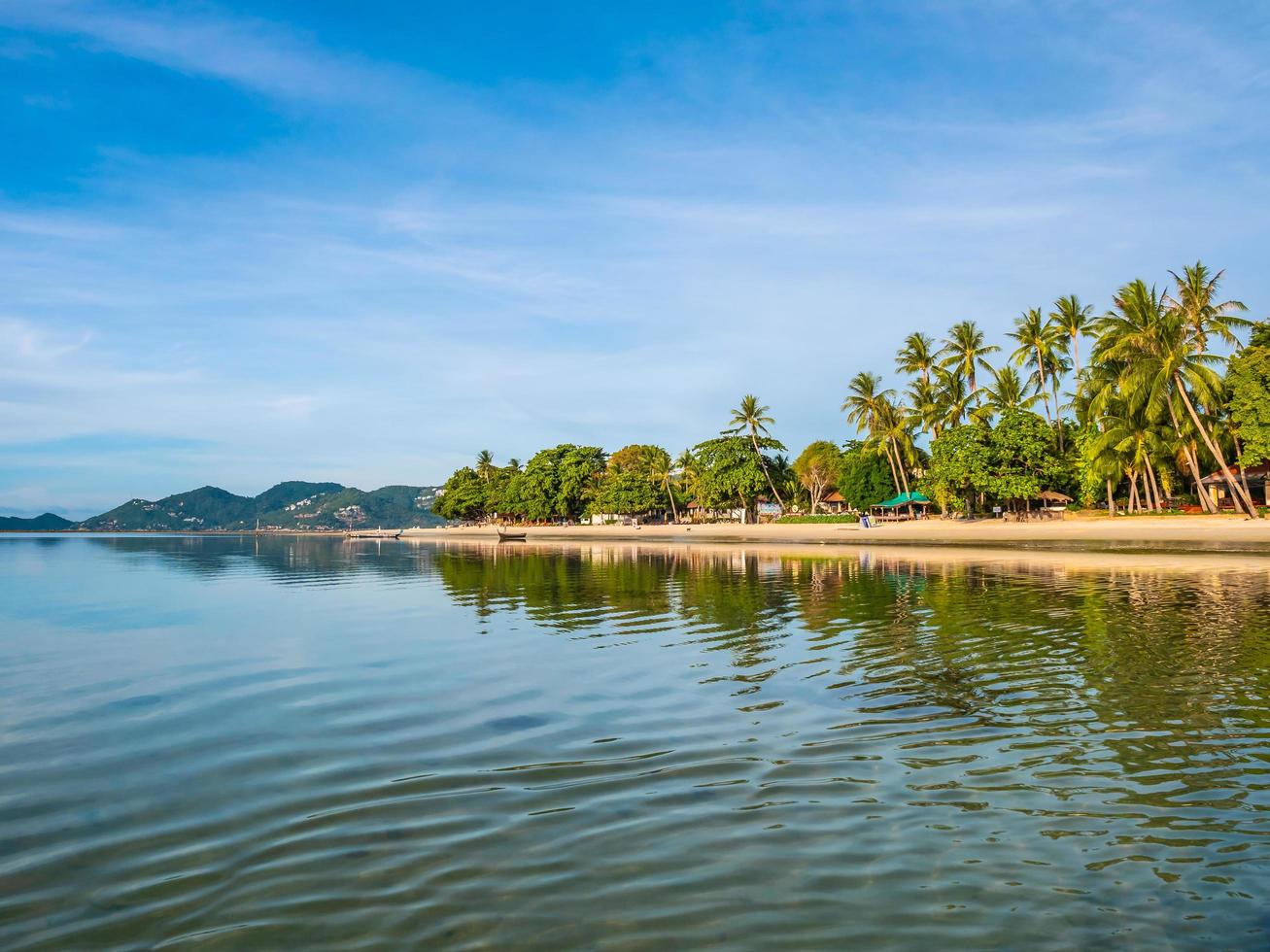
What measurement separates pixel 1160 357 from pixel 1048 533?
38.1 ft

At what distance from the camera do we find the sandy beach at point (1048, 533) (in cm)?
3572

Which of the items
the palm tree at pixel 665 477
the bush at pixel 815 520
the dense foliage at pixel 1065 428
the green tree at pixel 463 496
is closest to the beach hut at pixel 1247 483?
the dense foliage at pixel 1065 428

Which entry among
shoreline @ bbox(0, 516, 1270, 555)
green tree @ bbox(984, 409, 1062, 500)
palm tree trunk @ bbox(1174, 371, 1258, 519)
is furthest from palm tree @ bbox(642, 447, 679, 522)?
palm tree trunk @ bbox(1174, 371, 1258, 519)

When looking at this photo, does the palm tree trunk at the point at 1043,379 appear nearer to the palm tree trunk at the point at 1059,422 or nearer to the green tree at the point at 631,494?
the palm tree trunk at the point at 1059,422

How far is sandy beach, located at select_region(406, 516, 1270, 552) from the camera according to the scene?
35.7 metres

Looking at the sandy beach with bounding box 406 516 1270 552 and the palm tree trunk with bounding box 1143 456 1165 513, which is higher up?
the palm tree trunk with bounding box 1143 456 1165 513

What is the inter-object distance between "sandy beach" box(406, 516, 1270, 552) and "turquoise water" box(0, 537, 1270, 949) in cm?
2439

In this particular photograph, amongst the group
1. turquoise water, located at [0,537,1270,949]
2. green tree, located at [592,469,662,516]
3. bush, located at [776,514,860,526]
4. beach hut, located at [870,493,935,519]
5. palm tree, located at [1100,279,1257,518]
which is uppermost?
palm tree, located at [1100,279,1257,518]

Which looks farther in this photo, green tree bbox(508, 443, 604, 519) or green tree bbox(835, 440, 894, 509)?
green tree bbox(508, 443, 604, 519)

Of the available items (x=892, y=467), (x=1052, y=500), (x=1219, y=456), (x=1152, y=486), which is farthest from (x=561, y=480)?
(x=1219, y=456)

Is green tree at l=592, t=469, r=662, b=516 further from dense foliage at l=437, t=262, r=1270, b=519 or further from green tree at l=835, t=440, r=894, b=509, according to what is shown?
green tree at l=835, t=440, r=894, b=509

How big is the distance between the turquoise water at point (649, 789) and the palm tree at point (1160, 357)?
3525 centimetres

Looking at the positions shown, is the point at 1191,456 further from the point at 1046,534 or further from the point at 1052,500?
the point at 1052,500

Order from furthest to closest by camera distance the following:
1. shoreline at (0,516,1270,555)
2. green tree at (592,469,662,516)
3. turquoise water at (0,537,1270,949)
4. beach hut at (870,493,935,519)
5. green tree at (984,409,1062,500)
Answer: green tree at (592,469,662,516) < beach hut at (870,493,935,519) < green tree at (984,409,1062,500) < shoreline at (0,516,1270,555) < turquoise water at (0,537,1270,949)
